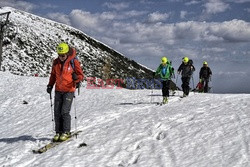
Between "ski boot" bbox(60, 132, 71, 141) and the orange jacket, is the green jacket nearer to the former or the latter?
the orange jacket

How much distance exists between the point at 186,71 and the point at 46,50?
177 ft

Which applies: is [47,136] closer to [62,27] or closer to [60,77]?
[60,77]

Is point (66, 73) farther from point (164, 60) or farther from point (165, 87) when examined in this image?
point (165, 87)

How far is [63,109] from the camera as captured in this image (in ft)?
24.2

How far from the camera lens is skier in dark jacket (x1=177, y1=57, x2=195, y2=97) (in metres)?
16.0

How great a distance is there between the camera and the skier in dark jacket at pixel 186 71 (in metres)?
16.0

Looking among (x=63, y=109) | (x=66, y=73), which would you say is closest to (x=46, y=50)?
(x=66, y=73)

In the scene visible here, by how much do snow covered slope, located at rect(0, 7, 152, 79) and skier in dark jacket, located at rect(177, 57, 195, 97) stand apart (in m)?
32.6

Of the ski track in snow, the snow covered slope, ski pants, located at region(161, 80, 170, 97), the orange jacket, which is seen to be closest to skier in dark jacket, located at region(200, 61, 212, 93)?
ski pants, located at region(161, 80, 170, 97)

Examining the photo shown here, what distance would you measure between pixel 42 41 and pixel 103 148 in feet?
213

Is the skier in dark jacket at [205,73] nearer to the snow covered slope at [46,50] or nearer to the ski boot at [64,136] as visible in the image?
the ski boot at [64,136]

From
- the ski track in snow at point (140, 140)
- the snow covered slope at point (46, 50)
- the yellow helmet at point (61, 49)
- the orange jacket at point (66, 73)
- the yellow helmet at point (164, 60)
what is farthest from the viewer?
the snow covered slope at point (46, 50)

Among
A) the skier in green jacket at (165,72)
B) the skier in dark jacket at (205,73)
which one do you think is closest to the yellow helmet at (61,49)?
the skier in green jacket at (165,72)

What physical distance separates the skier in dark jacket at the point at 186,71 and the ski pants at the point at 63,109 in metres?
9.68
